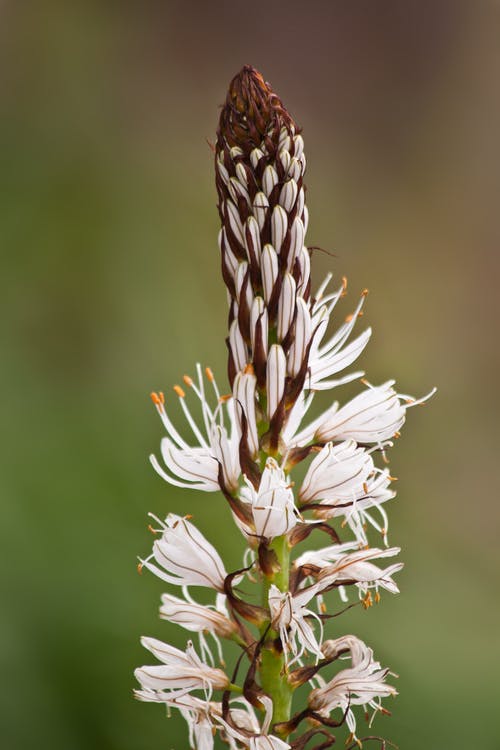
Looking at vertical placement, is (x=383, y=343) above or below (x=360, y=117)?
below

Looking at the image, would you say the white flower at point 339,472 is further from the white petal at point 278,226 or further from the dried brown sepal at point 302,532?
the white petal at point 278,226

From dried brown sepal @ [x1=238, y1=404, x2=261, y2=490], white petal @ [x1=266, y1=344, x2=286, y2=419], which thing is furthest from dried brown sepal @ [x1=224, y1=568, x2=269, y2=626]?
white petal @ [x1=266, y1=344, x2=286, y2=419]

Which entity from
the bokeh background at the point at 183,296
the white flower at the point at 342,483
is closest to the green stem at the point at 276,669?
the white flower at the point at 342,483

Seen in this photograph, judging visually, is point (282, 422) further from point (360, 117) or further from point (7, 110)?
point (360, 117)

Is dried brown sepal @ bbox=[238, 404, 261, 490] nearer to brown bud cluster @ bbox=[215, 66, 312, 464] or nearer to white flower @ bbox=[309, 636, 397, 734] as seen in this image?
brown bud cluster @ bbox=[215, 66, 312, 464]

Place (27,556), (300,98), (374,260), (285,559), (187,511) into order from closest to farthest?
(285,559) → (27,556) → (187,511) → (374,260) → (300,98)

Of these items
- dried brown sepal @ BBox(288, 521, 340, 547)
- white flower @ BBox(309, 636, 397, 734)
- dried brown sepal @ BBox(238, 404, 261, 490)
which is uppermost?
dried brown sepal @ BBox(238, 404, 261, 490)

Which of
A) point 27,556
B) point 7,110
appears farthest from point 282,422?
point 7,110
